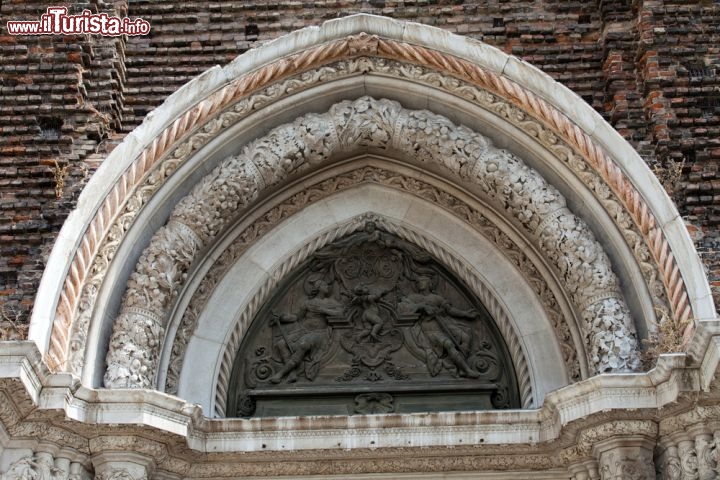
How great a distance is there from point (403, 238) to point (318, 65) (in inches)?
62.1

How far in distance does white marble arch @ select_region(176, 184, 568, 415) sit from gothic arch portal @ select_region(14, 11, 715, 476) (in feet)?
0.05

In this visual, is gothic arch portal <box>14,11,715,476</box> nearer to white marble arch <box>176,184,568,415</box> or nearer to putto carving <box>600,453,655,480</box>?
white marble arch <box>176,184,568,415</box>

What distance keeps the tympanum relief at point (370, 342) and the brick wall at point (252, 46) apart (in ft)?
5.99

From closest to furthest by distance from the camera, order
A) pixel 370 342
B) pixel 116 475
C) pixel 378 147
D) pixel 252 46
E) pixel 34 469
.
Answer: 1. pixel 34 469
2. pixel 116 475
3. pixel 370 342
4. pixel 378 147
5. pixel 252 46

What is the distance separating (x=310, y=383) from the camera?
1065 cm

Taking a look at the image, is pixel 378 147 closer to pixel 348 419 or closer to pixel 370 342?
pixel 370 342

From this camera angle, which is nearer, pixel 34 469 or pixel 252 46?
pixel 34 469

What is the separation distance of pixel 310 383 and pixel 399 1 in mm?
3432

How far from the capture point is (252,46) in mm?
11492

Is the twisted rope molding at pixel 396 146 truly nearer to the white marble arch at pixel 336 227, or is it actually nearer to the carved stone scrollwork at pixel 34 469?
the white marble arch at pixel 336 227

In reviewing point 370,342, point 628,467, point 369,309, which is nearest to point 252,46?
point 369,309

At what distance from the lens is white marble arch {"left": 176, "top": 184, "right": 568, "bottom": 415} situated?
10484 mm

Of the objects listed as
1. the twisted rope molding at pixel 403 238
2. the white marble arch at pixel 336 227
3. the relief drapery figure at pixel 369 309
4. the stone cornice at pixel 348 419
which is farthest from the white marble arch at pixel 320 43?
the relief drapery figure at pixel 369 309

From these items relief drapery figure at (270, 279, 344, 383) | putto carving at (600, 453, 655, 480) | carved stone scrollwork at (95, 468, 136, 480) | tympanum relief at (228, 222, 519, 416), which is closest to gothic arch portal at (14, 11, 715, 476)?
tympanum relief at (228, 222, 519, 416)
